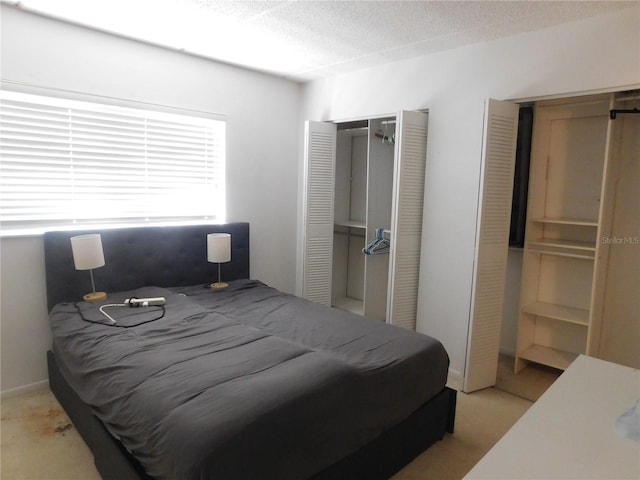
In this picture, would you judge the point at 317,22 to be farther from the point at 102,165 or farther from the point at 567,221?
the point at 567,221

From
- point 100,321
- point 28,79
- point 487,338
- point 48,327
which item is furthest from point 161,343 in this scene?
point 487,338

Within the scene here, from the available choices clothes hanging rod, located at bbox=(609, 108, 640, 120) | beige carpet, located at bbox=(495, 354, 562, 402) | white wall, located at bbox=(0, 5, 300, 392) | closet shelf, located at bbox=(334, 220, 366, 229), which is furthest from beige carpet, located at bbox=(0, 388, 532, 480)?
clothes hanging rod, located at bbox=(609, 108, 640, 120)

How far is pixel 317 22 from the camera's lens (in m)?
2.67

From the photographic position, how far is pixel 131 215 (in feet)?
10.8

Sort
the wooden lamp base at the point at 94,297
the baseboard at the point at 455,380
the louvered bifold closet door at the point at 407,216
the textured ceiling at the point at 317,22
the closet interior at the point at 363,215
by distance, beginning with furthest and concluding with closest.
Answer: the closet interior at the point at 363,215 < the louvered bifold closet door at the point at 407,216 < the baseboard at the point at 455,380 < the wooden lamp base at the point at 94,297 < the textured ceiling at the point at 317,22

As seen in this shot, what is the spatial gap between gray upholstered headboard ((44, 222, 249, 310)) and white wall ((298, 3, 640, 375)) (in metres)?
1.71

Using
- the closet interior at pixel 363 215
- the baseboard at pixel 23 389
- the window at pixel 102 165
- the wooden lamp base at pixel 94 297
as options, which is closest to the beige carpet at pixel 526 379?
the closet interior at pixel 363 215

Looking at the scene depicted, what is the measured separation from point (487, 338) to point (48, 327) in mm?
3203

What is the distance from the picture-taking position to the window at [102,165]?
274 cm

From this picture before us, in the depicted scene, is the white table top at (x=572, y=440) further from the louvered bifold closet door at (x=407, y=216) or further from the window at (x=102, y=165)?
the window at (x=102, y=165)

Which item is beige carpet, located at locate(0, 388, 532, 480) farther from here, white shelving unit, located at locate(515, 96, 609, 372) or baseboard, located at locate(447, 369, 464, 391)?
white shelving unit, located at locate(515, 96, 609, 372)

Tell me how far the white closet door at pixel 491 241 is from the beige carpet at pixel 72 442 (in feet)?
0.84

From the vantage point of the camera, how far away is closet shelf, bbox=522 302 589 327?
306 centimetres

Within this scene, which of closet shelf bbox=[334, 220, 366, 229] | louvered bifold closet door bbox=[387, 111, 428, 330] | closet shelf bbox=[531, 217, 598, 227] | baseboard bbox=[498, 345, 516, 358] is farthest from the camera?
closet shelf bbox=[334, 220, 366, 229]
